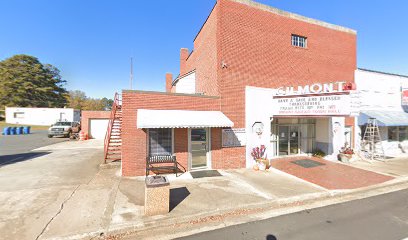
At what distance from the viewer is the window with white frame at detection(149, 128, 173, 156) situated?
9.59 m

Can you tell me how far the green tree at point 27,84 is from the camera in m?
51.6

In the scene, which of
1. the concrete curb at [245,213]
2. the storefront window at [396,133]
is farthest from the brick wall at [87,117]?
the storefront window at [396,133]

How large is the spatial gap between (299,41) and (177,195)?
1368 centimetres

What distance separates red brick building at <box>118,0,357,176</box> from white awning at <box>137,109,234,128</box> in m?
0.06

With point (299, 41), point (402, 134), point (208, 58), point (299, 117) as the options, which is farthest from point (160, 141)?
point (402, 134)

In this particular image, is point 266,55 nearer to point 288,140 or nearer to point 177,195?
point 288,140

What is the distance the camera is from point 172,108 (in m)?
10.0

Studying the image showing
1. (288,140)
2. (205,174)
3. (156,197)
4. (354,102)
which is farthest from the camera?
(288,140)

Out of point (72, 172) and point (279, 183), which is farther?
point (72, 172)

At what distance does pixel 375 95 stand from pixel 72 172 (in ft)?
74.2

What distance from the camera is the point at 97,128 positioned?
2622cm

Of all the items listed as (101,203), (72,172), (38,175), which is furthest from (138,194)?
(38,175)

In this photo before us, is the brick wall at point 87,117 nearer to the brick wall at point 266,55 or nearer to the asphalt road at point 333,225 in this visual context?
the brick wall at point 266,55

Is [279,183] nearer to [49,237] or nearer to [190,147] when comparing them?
[190,147]
